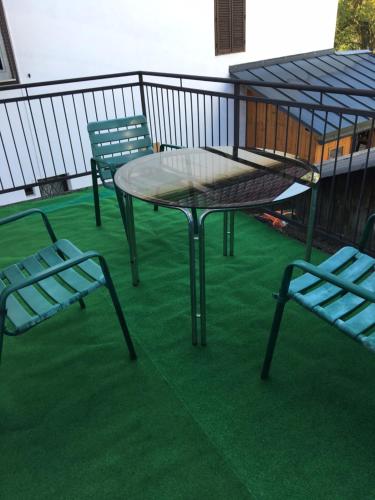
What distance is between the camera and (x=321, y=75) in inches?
379

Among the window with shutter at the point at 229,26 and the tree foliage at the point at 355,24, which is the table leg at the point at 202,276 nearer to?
the window with shutter at the point at 229,26

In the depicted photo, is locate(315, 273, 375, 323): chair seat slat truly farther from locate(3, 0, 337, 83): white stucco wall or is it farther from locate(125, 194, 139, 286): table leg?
locate(3, 0, 337, 83): white stucco wall

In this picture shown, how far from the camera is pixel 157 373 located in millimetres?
1983

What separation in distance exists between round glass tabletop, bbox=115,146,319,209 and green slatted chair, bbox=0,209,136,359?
0.44 metres

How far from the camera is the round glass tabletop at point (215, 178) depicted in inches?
74.9

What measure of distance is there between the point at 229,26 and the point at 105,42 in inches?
130

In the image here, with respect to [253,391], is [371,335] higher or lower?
Result: higher

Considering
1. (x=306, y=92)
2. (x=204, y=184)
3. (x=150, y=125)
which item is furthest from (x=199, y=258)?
(x=306, y=92)

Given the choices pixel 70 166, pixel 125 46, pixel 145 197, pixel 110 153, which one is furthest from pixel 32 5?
pixel 145 197

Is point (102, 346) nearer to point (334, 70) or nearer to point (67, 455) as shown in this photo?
point (67, 455)

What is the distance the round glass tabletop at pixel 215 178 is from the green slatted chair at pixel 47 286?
0.44m

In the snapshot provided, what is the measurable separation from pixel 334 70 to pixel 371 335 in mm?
10175

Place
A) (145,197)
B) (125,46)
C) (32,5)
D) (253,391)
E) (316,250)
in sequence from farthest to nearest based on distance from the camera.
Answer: (125,46)
(32,5)
(316,250)
(145,197)
(253,391)

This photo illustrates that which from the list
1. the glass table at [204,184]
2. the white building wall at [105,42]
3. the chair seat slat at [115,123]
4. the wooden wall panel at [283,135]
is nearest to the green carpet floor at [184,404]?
the glass table at [204,184]
